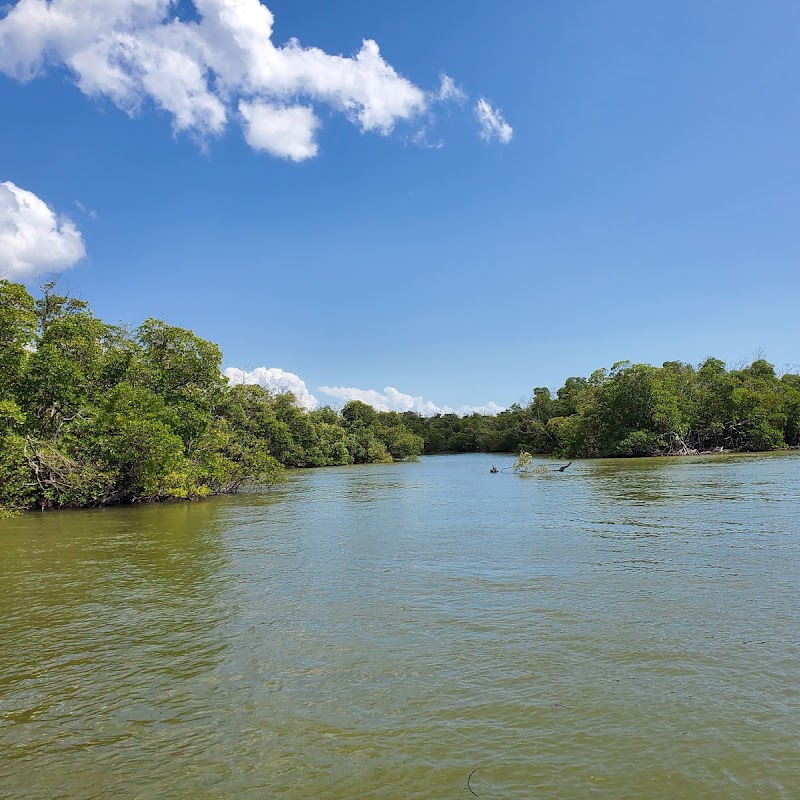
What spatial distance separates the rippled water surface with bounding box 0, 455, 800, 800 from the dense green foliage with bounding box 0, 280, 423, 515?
10685 millimetres

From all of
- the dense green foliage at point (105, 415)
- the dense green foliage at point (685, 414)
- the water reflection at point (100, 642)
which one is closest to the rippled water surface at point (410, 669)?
the water reflection at point (100, 642)

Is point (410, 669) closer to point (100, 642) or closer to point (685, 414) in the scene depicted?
point (100, 642)

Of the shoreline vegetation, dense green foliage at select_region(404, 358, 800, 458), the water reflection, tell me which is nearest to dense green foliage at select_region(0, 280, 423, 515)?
the shoreline vegetation

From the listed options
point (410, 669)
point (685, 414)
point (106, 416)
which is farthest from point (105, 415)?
point (685, 414)

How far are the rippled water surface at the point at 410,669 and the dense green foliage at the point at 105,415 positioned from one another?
10.7m

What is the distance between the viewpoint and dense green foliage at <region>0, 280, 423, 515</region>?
24.6m

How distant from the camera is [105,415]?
26188 millimetres

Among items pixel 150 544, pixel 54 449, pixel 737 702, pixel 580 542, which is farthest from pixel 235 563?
pixel 54 449

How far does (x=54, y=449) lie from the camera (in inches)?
977

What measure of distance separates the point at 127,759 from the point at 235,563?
8.39m

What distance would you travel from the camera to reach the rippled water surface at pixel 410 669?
4723 mm

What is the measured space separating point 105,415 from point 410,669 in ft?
77.6

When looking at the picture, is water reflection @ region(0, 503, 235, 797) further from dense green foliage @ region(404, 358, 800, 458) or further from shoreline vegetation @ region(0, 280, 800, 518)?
dense green foliage @ region(404, 358, 800, 458)

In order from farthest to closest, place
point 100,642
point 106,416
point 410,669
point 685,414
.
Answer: point 685,414 < point 106,416 < point 100,642 < point 410,669
